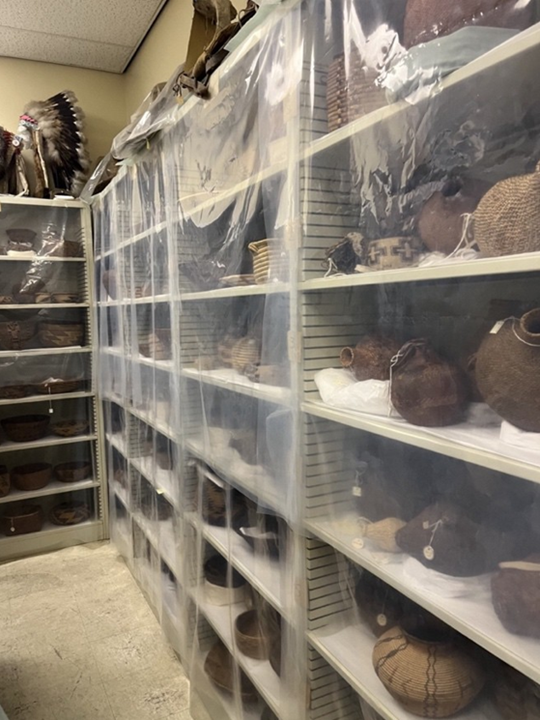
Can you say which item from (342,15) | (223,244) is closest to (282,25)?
(342,15)

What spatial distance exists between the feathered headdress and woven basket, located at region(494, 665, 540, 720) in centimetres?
310

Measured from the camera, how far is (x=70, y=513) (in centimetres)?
314

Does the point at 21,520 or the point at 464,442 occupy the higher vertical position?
the point at 464,442

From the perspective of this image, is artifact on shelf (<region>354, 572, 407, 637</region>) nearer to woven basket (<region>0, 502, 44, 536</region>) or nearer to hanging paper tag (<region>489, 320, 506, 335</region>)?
hanging paper tag (<region>489, 320, 506, 335</region>)

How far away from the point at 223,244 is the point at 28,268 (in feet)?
6.52

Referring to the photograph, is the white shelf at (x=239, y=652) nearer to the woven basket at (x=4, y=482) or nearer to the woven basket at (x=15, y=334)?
the woven basket at (x=4, y=482)

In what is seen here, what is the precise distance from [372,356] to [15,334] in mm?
2515

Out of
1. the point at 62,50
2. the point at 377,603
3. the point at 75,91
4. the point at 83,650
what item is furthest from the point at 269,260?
the point at 75,91

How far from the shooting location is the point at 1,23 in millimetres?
2615

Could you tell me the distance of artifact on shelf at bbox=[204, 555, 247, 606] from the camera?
160 centimetres

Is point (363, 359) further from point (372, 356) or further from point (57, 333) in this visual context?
point (57, 333)

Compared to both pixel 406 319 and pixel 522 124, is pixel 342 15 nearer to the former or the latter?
pixel 522 124

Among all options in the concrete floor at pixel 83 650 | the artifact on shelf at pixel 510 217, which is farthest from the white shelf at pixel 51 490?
the artifact on shelf at pixel 510 217

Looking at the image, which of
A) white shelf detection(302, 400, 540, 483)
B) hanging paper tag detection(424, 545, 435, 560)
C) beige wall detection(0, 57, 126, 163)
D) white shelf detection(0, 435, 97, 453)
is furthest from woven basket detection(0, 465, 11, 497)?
hanging paper tag detection(424, 545, 435, 560)
